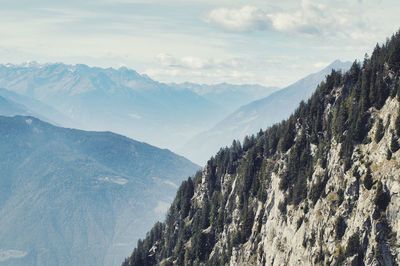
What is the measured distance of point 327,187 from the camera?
118 metres

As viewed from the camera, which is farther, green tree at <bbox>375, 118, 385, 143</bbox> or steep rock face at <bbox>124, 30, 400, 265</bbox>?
green tree at <bbox>375, 118, 385, 143</bbox>

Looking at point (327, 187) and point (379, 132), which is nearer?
point (379, 132)

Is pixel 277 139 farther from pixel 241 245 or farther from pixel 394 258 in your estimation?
pixel 394 258

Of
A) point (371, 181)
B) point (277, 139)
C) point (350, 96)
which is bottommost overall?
point (371, 181)

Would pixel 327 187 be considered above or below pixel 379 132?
below

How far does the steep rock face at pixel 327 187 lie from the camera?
97.9 meters

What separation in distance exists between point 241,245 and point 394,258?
68.6m

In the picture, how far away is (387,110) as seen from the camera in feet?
365

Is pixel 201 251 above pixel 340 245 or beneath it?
beneath

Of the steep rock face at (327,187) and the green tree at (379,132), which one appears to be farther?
the green tree at (379,132)

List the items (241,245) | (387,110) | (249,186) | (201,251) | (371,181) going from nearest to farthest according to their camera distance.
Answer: (371,181) < (387,110) < (241,245) < (249,186) < (201,251)

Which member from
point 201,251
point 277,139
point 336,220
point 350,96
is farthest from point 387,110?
point 201,251

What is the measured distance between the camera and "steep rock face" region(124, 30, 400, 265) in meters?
97.9

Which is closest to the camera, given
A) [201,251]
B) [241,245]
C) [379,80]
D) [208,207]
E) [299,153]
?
[379,80]
